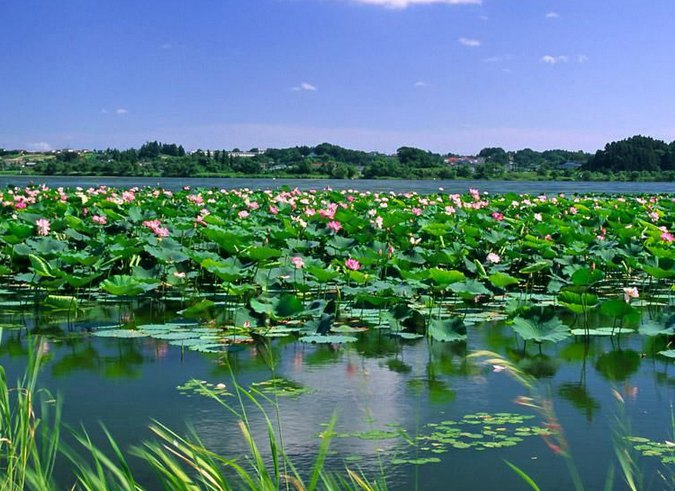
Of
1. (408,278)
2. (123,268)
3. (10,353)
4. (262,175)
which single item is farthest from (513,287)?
(262,175)

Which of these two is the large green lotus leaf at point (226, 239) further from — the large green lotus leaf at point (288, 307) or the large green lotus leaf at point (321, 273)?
the large green lotus leaf at point (288, 307)

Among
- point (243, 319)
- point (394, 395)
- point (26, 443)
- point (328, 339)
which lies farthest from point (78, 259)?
point (26, 443)

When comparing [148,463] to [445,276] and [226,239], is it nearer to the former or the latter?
[445,276]

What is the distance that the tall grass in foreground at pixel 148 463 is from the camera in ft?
6.40

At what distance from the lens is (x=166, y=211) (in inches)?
424

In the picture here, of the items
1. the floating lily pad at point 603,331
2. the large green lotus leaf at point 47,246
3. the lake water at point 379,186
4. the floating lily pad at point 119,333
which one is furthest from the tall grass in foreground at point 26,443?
the lake water at point 379,186

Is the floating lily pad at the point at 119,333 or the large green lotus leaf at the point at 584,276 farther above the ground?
the large green lotus leaf at the point at 584,276

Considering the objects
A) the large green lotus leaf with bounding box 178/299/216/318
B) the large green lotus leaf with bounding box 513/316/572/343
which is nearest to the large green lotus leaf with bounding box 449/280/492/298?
the large green lotus leaf with bounding box 513/316/572/343

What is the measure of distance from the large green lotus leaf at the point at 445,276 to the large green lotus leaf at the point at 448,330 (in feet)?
2.17

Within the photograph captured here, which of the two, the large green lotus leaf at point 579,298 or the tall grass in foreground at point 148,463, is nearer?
the tall grass in foreground at point 148,463

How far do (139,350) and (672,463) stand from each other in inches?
→ 114

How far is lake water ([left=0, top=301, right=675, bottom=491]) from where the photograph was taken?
9.95 ft

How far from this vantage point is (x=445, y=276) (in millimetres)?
5652

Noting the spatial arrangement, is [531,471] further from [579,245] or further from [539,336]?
[579,245]
